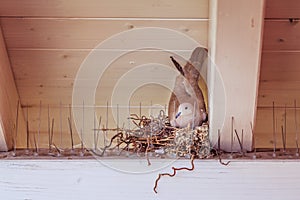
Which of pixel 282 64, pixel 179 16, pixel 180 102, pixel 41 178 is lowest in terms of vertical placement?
pixel 41 178

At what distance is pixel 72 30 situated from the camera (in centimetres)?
137

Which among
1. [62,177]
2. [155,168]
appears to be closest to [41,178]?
[62,177]

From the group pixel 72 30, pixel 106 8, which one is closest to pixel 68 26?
pixel 72 30

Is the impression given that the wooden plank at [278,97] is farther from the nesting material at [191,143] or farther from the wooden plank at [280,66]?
the nesting material at [191,143]

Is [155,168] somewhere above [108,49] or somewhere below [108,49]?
below

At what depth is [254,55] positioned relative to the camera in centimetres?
114

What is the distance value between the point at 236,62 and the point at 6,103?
2.33ft

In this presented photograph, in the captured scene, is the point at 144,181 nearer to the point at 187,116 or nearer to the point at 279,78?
the point at 187,116

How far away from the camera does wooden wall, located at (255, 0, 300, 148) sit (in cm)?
129

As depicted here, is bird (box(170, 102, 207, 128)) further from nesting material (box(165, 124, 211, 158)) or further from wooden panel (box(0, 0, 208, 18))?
wooden panel (box(0, 0, 208, 18))

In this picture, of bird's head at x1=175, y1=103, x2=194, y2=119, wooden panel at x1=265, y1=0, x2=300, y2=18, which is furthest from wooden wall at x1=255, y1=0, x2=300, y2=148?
bird's head at x1=175, y1=103, x2=194, y2=119

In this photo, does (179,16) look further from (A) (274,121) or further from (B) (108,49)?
(A) (274,121)

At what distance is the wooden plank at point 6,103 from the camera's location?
1322 mm

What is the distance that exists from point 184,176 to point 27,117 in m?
0.66
